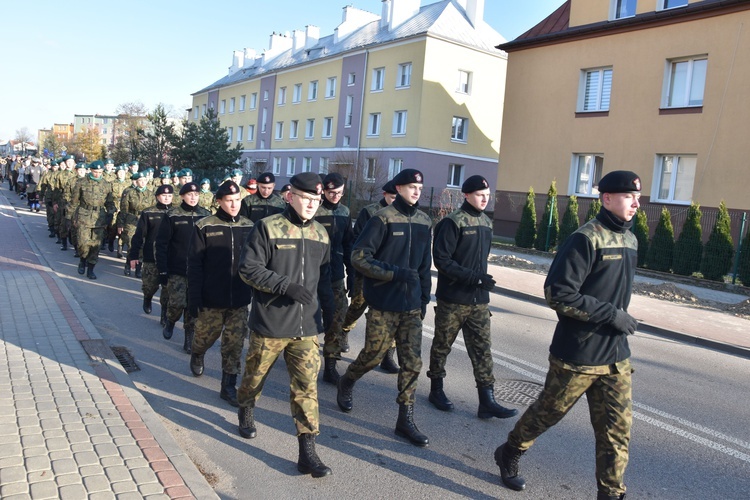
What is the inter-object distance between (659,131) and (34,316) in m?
19.3

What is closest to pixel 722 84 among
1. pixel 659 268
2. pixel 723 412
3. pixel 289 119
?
pixel 659 268

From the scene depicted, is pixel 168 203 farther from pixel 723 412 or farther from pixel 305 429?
pixel 723 412

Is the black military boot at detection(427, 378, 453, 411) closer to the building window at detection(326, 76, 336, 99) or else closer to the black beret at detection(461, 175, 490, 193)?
the black beret at detection(461, 175, 490, 193)

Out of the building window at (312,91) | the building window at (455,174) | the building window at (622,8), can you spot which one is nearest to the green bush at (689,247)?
the building window at (622,8)

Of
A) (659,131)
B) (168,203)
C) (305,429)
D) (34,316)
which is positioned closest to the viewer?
(305,429)

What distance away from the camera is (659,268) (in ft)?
57.0

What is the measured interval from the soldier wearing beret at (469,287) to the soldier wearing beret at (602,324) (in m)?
1.53

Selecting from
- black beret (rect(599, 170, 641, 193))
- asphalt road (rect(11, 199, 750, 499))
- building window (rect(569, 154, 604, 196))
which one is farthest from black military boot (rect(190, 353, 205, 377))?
building window (rect(569, 154, 604, 196))

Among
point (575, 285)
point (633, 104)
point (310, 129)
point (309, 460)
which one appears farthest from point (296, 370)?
point (310, 129)

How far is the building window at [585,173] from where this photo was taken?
2309 cm

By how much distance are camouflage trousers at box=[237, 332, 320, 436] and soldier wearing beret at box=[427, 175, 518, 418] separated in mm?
1458

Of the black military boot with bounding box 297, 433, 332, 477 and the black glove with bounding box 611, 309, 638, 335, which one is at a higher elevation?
the black glove with bounding box 611, 309, 638, 335

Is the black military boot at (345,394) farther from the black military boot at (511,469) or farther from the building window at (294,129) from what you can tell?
the building window at (294,129)

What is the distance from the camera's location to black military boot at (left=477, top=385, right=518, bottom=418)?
17.8ft
